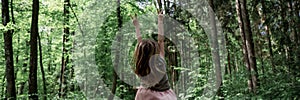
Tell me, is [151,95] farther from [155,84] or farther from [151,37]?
[151,37]

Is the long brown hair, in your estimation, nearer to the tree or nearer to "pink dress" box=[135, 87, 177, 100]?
"pink dress" box=[135, 87, 177, 100]

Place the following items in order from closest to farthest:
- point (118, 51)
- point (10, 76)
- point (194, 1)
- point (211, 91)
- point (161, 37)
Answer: point (161, 37), point (10, 76), point (211, 91), point (118, 51), point (194, 1)

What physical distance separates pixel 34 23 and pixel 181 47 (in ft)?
37.1

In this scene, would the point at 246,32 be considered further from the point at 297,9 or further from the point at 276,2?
the point at 276,2

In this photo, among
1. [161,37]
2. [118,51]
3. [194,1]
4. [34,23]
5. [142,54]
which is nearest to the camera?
[142,54]

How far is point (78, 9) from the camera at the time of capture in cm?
1758

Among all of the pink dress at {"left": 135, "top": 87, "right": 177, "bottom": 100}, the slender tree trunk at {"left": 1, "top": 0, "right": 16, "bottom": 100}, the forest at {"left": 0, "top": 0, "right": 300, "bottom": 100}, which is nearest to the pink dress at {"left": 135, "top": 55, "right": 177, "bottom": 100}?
the pink dress at {"left": 135, "top": 87, "right": 177, "bottom": 100}

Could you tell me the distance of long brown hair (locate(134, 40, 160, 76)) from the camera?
2.07 m

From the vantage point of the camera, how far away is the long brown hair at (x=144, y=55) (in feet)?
6.81

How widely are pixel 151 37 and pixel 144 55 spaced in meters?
13.2

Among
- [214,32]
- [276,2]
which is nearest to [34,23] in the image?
[214,32]

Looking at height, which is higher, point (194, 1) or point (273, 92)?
point (194, 1)

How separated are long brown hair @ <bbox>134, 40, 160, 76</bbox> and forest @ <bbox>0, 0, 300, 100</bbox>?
8451 millimetres

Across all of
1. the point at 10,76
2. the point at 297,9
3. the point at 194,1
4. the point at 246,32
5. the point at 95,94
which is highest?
the point at 194,1
